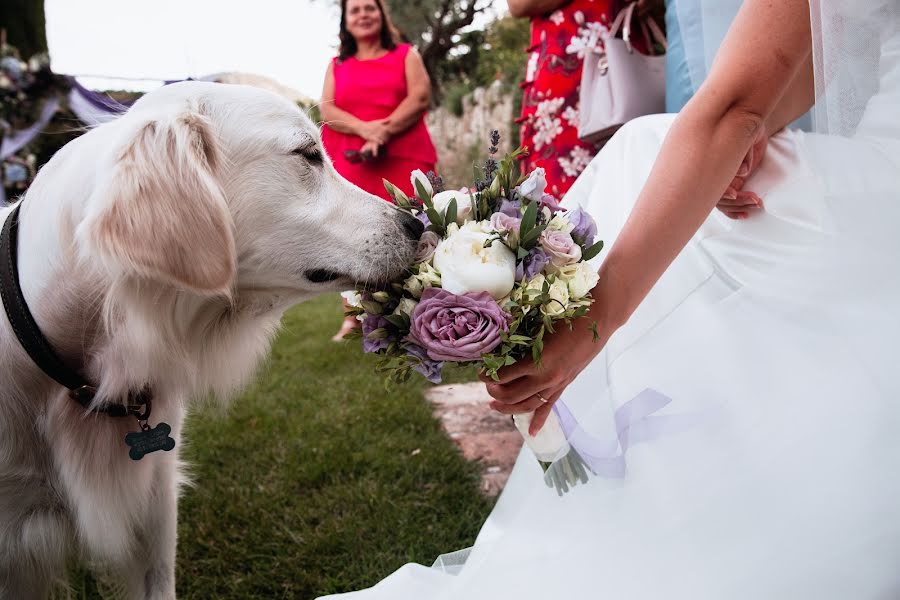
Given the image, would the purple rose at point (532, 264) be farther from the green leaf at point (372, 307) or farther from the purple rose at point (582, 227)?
the green leaf at point (372, 307)

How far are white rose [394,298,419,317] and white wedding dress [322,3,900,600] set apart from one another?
1.97ft

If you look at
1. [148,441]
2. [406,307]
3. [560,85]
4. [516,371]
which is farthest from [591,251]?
[560,85]

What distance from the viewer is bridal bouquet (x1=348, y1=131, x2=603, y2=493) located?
3.62ft

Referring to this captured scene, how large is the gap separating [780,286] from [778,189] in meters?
0.28

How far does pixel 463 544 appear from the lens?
2238 millimetres

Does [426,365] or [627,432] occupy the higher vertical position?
[426,365]

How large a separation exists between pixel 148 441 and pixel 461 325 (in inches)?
35.8

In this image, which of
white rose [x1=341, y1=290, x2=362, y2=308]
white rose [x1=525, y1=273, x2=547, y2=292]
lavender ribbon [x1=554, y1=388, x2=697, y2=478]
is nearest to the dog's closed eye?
white rose [x1=341, y1=290, x2=362, y2=308]

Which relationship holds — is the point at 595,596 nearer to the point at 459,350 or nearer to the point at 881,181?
the point at 459,350

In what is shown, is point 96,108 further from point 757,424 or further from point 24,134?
point 24,134

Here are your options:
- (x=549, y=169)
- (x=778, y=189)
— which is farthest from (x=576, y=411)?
(x=549, y=169)

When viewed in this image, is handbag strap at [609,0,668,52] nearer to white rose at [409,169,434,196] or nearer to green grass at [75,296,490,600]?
white rose at [409,169,434,196]

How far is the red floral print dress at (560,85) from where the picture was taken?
268 centimetres

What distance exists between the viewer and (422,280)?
48.4 inches
